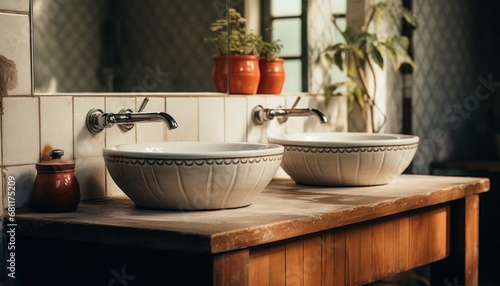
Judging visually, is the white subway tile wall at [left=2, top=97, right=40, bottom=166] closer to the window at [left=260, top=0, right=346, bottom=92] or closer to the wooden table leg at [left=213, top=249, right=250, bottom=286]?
the wooden table leg at [left=213, top=249, right=250, bottom=286]

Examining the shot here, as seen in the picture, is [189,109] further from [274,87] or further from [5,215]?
[5,215]

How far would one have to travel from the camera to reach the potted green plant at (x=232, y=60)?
253cm

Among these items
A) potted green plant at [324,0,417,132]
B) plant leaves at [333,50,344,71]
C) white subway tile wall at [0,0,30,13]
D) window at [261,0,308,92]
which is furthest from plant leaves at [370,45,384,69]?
white subway tile wall at [0,0,30,13]

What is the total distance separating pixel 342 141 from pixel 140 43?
0.72 m

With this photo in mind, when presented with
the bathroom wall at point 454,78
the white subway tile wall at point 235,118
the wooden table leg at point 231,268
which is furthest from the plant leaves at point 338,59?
the wooden table leg at point 231,268

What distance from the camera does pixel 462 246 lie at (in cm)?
242

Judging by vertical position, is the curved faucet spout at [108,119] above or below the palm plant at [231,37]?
below

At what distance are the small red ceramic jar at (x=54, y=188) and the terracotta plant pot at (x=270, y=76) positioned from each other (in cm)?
101

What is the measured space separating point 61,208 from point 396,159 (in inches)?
38.9

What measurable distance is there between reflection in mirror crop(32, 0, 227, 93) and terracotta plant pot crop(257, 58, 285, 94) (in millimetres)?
216

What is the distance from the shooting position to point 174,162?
5.64 ft

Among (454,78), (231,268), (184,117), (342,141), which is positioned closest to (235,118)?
(184,117)

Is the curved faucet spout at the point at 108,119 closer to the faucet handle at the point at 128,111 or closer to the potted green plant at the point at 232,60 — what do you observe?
the faucet handle at the point at 128,111

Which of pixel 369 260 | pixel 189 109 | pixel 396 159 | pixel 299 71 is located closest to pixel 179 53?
pixel 189 109
